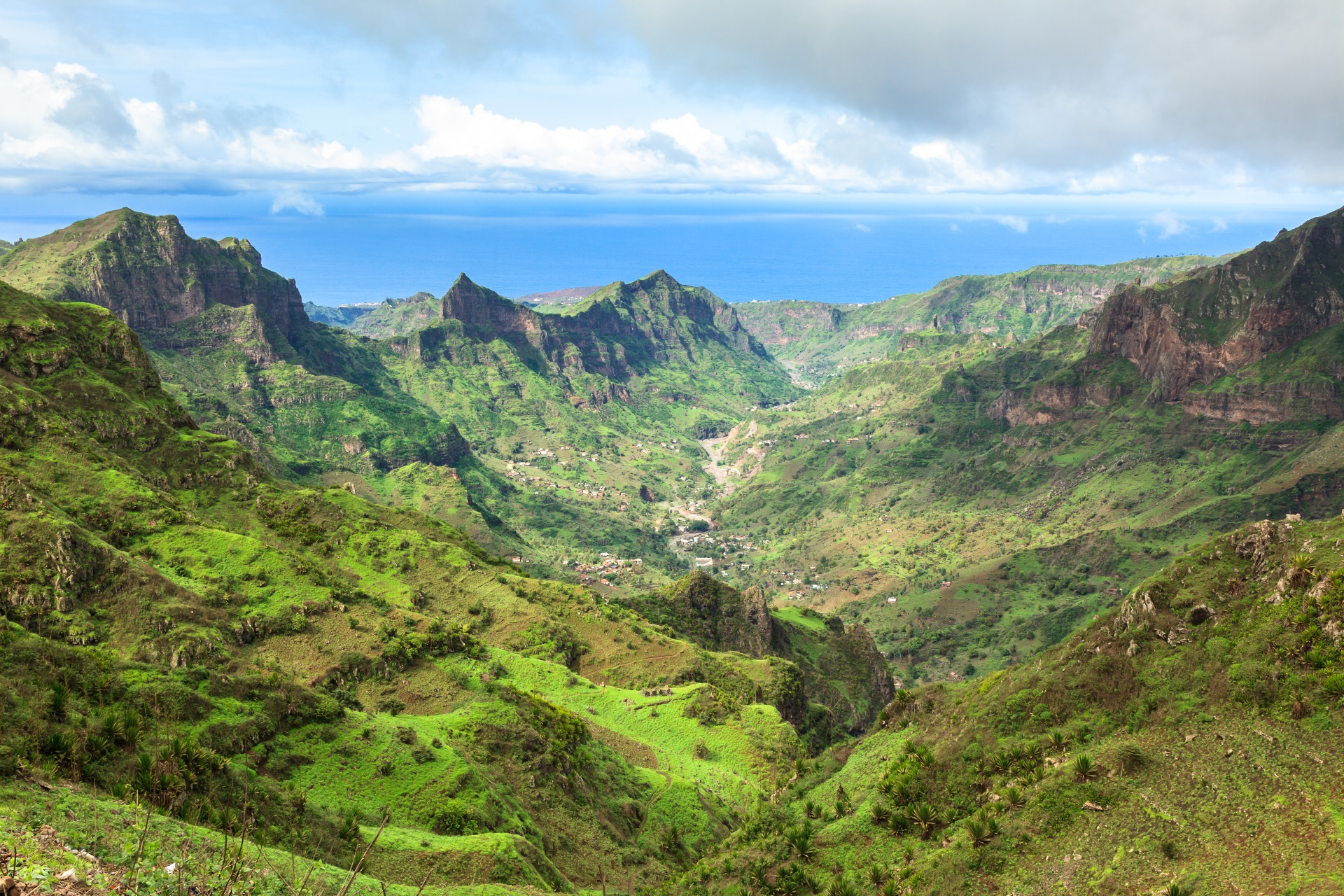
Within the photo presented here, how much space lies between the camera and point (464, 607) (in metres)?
95.1

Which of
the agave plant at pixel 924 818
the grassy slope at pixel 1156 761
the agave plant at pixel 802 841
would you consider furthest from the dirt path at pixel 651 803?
the agave plant at pixel 924 818

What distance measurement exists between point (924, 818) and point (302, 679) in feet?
156

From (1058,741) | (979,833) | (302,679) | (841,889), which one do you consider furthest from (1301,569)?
(302,679)

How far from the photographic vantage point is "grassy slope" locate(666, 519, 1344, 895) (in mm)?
33375

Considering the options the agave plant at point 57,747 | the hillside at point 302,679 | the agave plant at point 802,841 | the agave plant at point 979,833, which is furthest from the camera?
the agave plant at point 802,841

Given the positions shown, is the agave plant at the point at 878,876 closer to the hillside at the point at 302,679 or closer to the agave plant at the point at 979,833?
the agave plant at the point at 979,833

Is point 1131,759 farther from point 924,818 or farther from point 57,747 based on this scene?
point 57,747

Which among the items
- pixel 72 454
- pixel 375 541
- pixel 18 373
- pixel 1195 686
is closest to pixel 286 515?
pixel 375 541

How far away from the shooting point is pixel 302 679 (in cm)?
6197

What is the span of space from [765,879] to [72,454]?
254 feet

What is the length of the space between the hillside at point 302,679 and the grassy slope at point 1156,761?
1519 centimetres

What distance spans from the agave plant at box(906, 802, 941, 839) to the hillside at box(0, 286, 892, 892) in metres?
20.2

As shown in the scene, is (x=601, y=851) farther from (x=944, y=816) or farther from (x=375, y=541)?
(x=375, y=541)

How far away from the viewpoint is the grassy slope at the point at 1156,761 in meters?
33.4
